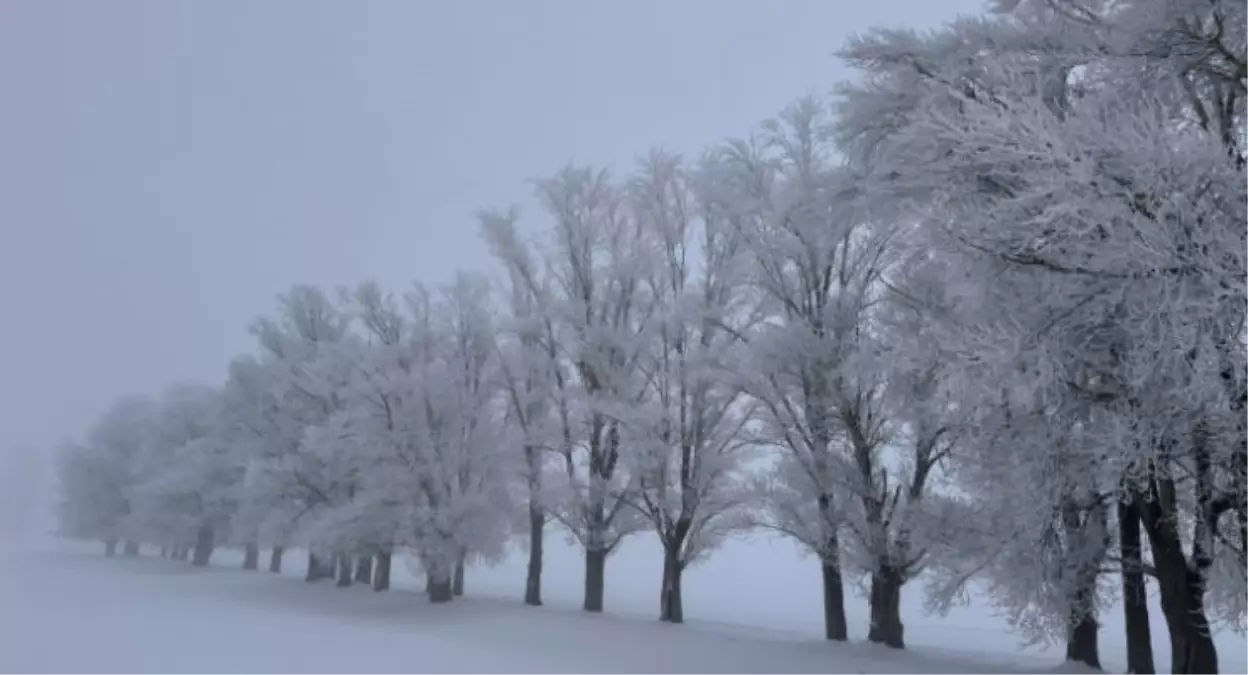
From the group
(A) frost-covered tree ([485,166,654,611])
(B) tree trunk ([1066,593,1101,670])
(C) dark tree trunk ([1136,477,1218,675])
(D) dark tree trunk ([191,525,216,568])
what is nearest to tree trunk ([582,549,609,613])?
(A) frost-covered tree ([485,166,654,611])

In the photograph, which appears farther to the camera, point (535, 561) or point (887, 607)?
point (535, 561)

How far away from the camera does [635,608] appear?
1316 inches

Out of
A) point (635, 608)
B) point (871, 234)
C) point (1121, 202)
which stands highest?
point (871, 234)

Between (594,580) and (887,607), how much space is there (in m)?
10.3

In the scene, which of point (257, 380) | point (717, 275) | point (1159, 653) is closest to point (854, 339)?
point (717, 275)

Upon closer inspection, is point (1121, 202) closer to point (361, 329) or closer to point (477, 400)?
point (477, 400)

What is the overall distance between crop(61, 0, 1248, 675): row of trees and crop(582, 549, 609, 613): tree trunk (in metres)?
0.07

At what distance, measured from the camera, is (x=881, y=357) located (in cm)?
1190

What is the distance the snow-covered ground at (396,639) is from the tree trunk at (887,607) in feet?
1.91

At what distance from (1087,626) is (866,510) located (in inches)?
163

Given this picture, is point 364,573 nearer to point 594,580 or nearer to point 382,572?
point 382,572

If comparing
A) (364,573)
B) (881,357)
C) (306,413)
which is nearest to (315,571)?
→ (364,573)

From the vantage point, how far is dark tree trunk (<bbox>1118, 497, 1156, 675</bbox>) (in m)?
11.9

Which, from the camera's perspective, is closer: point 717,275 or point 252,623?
point 252,623
